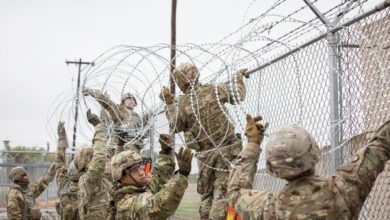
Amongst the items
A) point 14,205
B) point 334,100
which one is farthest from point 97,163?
point 14,205

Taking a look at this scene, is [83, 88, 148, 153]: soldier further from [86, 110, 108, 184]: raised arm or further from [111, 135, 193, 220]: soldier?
[111, 135, 193, 220]: soldier

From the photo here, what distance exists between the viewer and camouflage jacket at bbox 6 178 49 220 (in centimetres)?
822

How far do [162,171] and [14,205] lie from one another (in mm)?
4271

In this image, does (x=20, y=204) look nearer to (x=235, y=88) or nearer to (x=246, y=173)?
(x=235, y=88)

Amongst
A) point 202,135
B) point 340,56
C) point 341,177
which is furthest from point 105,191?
point 341,177

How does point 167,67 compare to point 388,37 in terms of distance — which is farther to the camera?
point 167,67

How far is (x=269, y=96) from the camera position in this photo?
5.27 m

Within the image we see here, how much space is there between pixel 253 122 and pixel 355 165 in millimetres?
612

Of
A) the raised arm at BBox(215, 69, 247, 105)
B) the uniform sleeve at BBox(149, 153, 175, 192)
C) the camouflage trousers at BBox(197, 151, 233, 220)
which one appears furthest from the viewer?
the camouflage trousers at BBox(197, 151, 233, 220)

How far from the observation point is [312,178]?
2.66 metres

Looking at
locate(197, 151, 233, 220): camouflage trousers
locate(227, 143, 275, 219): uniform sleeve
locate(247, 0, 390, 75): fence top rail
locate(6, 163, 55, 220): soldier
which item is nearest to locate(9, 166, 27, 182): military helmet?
locate(6, 163, 55, 220): soldier

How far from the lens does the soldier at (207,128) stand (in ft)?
17.3

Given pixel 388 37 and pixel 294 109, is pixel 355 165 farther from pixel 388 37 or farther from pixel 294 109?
pixel 294 109

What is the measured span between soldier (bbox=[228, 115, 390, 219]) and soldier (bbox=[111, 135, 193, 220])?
3.21 feet
